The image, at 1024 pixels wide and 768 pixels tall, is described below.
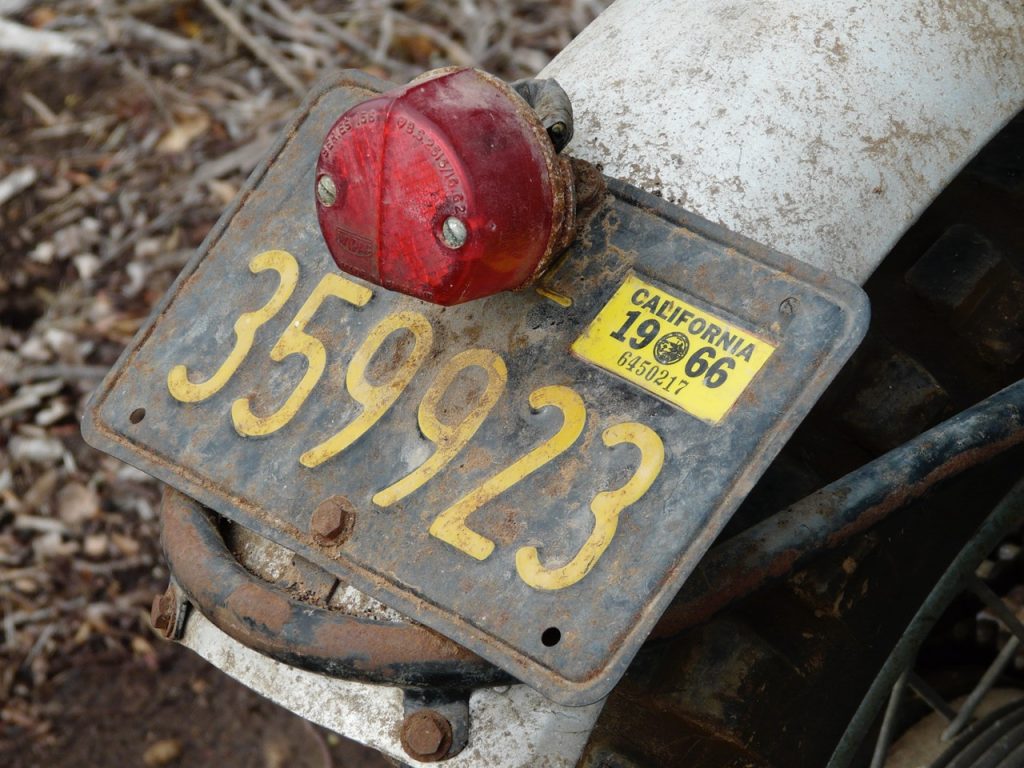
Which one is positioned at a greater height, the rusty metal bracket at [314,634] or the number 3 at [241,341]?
the number 3 at [241,341]

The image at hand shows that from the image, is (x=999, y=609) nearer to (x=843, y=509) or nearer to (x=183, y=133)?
(x=843, y=509)

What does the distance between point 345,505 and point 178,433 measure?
0.69 feet

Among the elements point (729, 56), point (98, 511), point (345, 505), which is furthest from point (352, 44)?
point (345, 505)

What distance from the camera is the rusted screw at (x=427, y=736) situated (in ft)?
3.71

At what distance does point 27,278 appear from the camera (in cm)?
296

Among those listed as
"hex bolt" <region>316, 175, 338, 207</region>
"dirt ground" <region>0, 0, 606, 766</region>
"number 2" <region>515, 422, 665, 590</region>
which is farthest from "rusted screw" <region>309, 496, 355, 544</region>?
"dirt ground" <region>0, 0, 606, 766</region>

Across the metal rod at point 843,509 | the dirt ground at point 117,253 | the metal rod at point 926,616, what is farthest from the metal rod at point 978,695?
the dirt ground at point 117,253

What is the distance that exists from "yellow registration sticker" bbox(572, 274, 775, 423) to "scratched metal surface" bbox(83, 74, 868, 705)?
0.04ft

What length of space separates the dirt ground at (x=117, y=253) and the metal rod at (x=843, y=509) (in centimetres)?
142

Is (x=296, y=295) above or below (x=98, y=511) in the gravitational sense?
above

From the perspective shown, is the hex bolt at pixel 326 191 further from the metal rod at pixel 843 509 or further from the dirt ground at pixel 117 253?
the dirt ground at pixel 117 253

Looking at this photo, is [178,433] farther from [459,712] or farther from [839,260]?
[839,260]

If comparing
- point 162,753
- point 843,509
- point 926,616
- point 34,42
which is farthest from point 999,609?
point 34,42

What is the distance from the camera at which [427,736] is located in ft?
3.71
